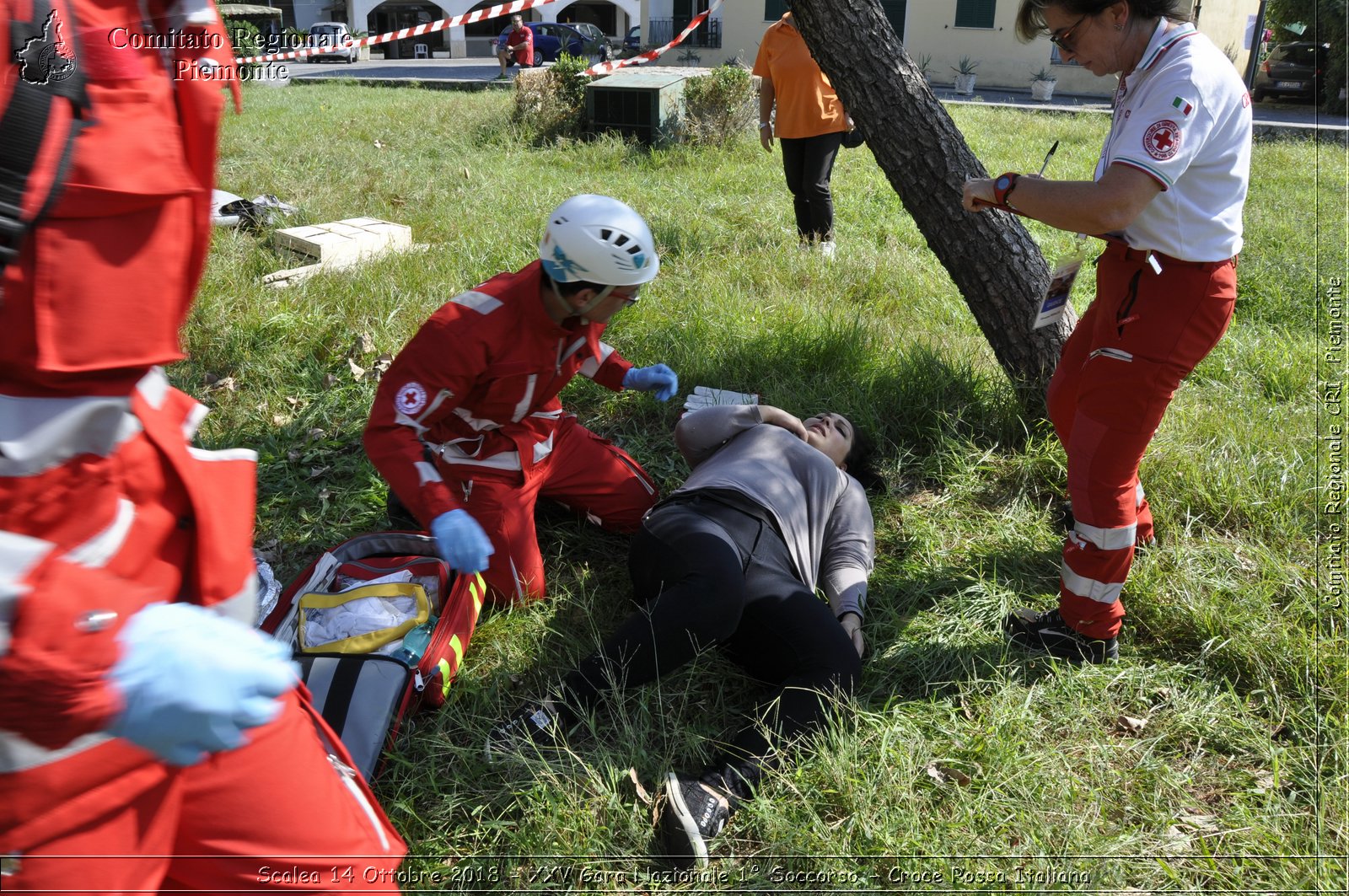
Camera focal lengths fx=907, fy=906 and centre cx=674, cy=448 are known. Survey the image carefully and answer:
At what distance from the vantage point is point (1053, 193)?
249 centimetres

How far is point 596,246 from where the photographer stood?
2.85 metres

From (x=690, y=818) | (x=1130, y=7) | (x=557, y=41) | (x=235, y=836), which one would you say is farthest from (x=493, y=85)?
(x=235, y=836)

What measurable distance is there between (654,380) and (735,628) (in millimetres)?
1258

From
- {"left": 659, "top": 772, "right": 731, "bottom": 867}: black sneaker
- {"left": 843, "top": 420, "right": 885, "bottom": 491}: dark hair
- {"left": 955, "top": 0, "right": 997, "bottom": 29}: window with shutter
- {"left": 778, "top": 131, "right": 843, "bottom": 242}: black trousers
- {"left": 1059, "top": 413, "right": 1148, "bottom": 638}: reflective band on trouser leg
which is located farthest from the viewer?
{"left": 955, "top": 0, "right": 997, "bottom": 29}: window with shutter

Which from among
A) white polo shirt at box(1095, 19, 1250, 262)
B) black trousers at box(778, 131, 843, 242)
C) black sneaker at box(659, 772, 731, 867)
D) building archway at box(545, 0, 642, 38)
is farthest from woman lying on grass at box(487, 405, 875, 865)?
building archway at box(545, 0, 642, 38)

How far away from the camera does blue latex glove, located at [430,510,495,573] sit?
2.47m

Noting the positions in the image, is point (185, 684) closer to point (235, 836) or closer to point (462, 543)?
point (235, 836)

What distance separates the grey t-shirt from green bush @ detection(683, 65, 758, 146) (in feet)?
26.5

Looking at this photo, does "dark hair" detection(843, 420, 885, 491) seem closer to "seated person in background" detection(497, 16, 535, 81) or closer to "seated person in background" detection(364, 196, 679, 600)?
"seated person in background" detection(364, 196, 679, 600)

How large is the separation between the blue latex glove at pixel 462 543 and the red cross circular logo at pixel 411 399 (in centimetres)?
45

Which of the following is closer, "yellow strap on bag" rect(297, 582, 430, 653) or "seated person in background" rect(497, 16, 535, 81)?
"yellow strap on bag" rect(297, 582, 430, 653)

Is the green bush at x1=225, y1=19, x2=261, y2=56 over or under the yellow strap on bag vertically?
over

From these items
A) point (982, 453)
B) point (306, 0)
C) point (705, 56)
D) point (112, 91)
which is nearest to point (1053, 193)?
point (982, 453)

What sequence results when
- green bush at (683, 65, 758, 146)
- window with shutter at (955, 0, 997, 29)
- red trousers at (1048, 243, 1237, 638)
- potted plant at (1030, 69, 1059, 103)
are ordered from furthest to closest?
1. window with shutter at (955, 0, 997, 29)
2. potted plant at (1030, 69, 1059, 103)
3. green bush at (683, 65, 758, 146)
4. red trousers at (1048, 243, 1237, 638)
